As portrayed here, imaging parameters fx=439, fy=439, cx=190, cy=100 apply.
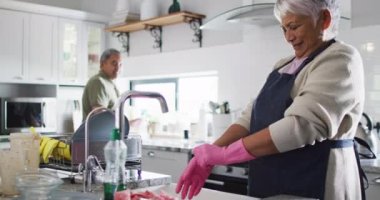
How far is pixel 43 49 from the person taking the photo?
188 inches

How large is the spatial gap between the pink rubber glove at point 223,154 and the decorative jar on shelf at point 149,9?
3.02 meters

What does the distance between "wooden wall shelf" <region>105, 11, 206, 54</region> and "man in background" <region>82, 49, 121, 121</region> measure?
0.68m

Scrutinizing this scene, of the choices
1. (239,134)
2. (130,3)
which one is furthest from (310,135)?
(130,3)

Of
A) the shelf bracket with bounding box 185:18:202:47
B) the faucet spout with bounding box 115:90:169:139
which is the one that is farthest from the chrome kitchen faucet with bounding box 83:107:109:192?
the shelf bracket with bounding box 185:18:202:47

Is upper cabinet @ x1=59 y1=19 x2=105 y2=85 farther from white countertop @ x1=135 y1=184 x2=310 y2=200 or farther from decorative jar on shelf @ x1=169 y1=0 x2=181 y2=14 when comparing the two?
white countertop @ x1=135 y1=184 x2=310 y2=200

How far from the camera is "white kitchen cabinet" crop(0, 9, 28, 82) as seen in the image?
4.49m

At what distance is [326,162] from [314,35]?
415 millimetres

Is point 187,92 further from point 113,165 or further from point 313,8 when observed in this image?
point 113,165

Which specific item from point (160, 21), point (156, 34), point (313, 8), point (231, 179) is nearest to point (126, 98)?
point (313, 8)

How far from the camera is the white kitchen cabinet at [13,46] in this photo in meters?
4.49

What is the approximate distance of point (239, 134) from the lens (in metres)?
1.65

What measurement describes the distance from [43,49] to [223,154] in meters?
3.87

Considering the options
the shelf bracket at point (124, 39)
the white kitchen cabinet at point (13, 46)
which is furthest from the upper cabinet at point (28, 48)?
the shelf bracket at point (124, 39)

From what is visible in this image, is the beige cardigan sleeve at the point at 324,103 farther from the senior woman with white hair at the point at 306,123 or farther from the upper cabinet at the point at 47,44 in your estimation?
the upper cabinet at the point at 47,44
